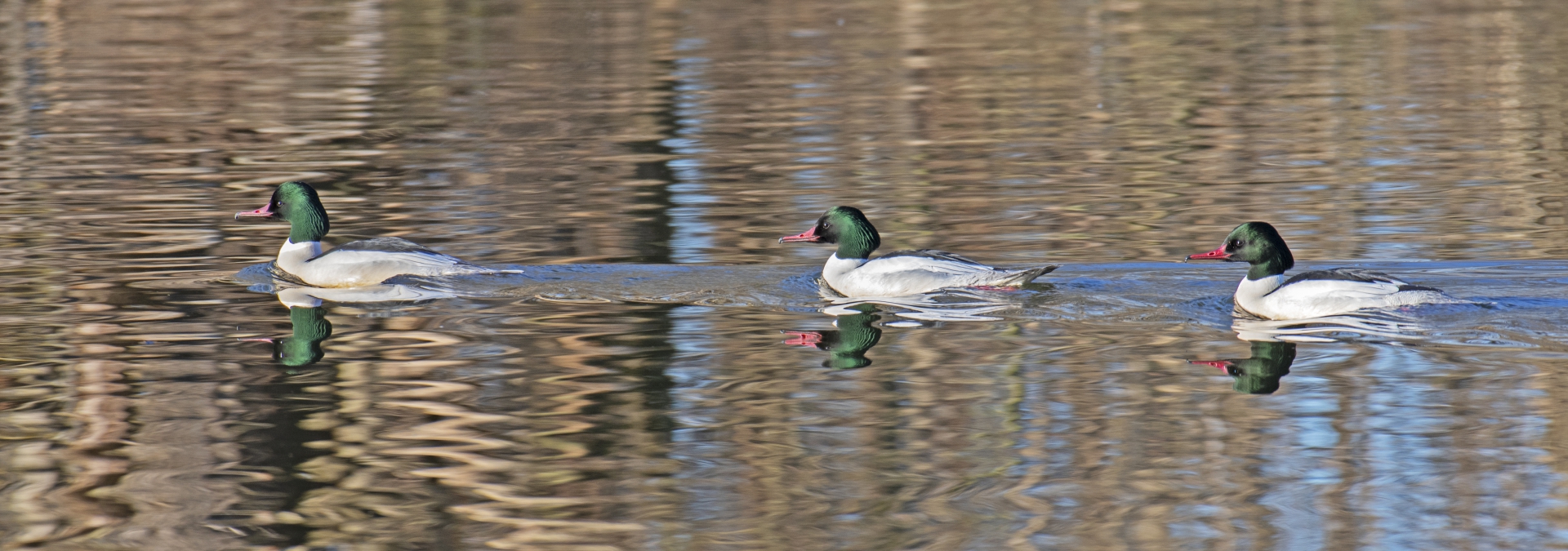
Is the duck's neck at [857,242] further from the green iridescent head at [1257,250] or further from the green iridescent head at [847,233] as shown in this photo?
the green iridescent head at [1257,250]

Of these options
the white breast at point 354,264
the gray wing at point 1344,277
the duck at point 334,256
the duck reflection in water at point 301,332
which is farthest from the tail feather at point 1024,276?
the duck reflection in water at point 301,332

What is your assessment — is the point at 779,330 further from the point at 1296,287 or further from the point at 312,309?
the point at 312,309

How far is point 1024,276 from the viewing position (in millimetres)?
10383

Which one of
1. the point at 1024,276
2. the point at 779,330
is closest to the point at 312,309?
the point at 779,330

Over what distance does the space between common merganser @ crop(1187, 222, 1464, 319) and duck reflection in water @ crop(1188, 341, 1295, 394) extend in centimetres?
52

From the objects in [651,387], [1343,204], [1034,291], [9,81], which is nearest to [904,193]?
[1343,204]

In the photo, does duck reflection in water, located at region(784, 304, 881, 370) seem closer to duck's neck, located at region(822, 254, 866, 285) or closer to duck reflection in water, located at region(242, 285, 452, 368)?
duck's neck, located at region(822, 254, 866, 285)

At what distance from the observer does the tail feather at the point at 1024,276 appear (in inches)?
403

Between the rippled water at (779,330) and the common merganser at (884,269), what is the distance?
0.58ft

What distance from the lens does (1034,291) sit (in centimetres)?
1065

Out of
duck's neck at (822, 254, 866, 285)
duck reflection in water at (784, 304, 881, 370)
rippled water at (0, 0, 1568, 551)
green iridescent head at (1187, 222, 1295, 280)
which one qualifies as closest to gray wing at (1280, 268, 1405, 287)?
rippled water at (0, 0, 1568, 551)

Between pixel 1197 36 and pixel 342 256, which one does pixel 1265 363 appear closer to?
pixel 342 256

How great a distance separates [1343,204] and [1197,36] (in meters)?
17.3

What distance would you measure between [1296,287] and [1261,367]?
4.06 ft
